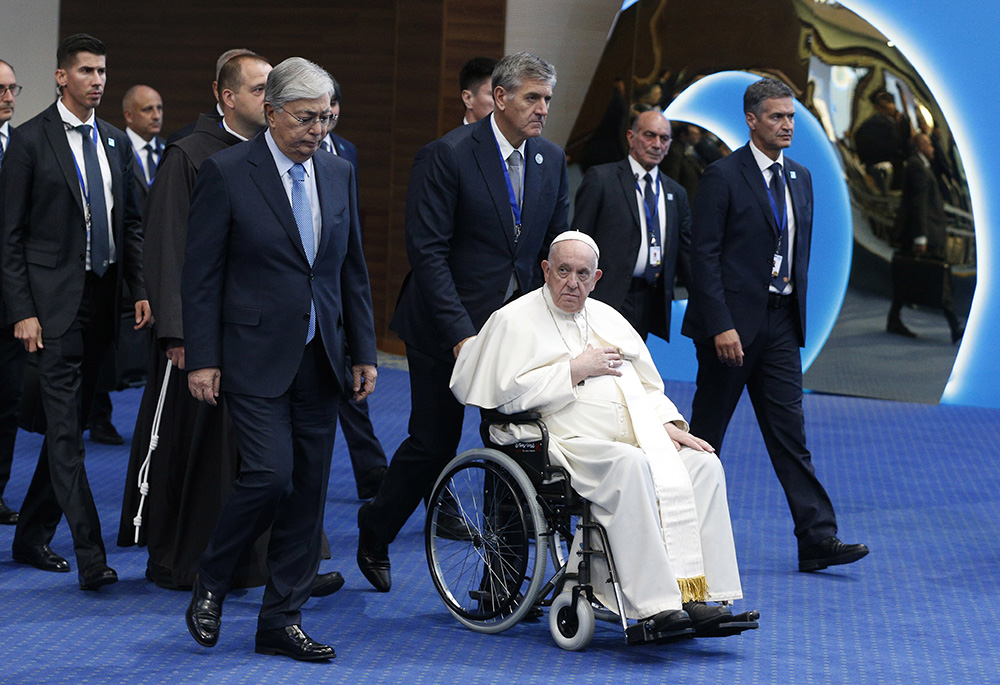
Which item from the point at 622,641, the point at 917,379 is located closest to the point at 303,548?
the point at 622,641

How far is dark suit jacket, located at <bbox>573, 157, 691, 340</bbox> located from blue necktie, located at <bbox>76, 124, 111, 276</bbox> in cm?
214

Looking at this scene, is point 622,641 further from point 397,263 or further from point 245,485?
point 397,263

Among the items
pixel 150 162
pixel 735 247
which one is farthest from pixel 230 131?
pixel 150 162

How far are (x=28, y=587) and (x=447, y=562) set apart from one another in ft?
4.14

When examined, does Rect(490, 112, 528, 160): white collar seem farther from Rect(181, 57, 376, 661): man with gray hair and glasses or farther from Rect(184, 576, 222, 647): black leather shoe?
Rect(184, 576, 222, 647): black leather shoe

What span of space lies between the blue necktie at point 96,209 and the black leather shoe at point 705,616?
6.68ft

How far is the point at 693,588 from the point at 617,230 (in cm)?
244

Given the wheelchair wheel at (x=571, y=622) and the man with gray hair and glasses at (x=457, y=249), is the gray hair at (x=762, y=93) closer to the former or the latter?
the man with gray hair and glasses at (x=457, y=249)

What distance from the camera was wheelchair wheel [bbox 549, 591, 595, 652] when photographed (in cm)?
327

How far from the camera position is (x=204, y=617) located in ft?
10.3

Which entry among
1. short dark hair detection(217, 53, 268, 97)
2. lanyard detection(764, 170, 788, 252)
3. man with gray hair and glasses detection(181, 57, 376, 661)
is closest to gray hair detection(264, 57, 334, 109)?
man with gray hair and glasses detection(181, 57, 376, 661)

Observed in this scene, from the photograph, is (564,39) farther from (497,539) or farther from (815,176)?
(497,539)


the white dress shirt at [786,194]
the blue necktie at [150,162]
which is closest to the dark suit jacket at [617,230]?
the white dress shirt at [786,194]

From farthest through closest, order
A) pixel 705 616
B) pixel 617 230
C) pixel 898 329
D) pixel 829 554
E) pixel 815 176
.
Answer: pixel 815 176 → pixel 898 329 → pixel 617 230 → pixel 829 554 → pixel 705 616
